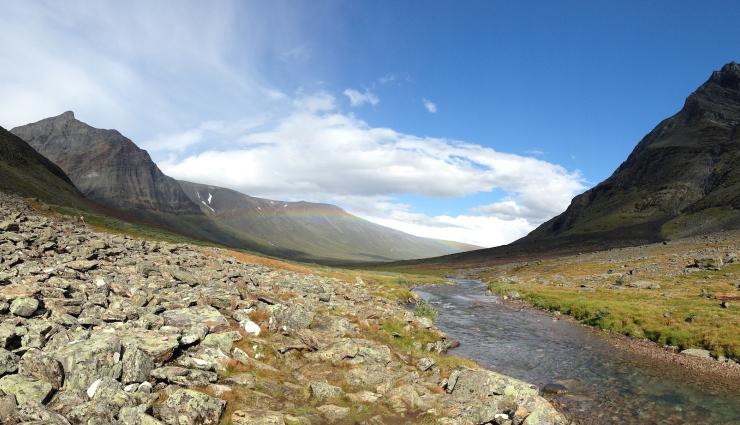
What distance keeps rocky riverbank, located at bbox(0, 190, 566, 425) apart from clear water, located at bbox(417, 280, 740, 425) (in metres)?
7.24

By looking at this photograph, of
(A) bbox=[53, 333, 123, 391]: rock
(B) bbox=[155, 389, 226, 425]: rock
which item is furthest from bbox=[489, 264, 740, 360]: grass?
(A) bbox=[53, 333, 123, 391]: rock

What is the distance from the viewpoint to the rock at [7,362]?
43.6ft

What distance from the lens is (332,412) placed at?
1767 cm

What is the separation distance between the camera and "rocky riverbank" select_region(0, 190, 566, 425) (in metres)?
14.1

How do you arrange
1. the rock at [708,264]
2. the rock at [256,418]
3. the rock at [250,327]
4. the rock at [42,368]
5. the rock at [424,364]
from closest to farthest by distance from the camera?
1. the rock at [42,368]
2. the rock at [256,418]
3. the rock at [250,327]
4. the rock at [424,364]
5. the rock at [708,264]

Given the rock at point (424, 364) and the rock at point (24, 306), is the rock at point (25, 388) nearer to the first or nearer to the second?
the rock at point (24, 306)

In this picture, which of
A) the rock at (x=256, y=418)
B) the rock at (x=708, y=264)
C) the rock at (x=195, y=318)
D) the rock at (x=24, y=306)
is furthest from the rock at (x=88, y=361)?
the rock at (x=708, y=264)

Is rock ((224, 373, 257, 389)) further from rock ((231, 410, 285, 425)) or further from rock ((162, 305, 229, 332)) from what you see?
rock ((162, 305, 229, 332))

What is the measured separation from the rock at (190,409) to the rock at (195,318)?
582 cm

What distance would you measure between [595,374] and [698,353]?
41.6 feet

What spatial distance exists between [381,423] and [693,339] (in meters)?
37.8

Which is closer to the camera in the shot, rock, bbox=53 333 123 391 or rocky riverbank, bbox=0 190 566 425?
rocky riverbank, bbox=0 190 566 425

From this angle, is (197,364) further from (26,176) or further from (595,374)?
(26,176)

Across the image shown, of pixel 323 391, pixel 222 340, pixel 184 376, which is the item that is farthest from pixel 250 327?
pixel 184 376
